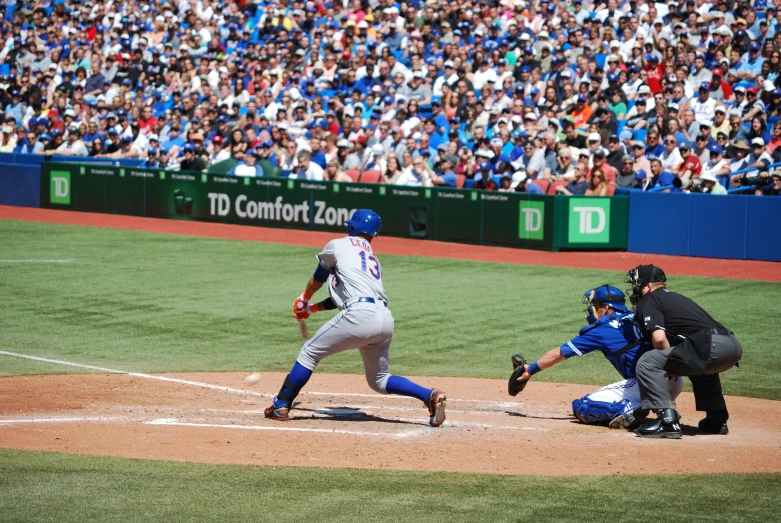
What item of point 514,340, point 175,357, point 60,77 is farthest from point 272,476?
point 60,77

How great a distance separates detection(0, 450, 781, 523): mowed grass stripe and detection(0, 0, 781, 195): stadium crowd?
480 inches

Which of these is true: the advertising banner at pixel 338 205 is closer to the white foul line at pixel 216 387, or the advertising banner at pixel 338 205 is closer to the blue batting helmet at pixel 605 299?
the white foul line at pixel 216 387

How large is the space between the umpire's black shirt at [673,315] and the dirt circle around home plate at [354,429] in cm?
81

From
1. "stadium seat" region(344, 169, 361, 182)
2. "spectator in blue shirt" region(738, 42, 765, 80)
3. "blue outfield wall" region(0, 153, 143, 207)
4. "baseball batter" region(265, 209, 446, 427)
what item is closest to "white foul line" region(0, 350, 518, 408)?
"baseball batter" region(265, 209, 446, 427)

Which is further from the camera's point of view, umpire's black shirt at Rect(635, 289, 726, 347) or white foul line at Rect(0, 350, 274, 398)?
white foul line at Rect(0, 350, 274, 398)

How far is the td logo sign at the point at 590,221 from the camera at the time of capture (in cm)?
1894

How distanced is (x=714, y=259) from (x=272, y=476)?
512 inches

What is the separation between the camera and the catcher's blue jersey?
8492 millimetres

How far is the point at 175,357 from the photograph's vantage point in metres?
11.6

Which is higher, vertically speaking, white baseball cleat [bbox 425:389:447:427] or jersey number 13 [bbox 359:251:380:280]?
jersey number 13 [bbox 359:251:380:280]

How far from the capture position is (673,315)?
8305 millimetres

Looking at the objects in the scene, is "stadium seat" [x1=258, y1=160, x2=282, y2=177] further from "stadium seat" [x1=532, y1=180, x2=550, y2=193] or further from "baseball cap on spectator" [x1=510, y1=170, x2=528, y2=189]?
"stadium seat" [x1=532, y1=180, x2=550, y2=193]

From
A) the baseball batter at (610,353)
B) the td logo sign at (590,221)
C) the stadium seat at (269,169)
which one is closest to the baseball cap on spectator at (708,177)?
the td logo sign at (590,221)

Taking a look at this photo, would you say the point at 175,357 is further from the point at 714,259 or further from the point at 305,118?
the point at 305,118
